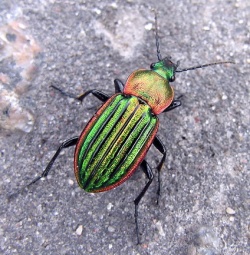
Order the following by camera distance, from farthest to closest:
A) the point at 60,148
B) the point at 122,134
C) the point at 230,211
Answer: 1. the point at 230,211
2. the point at 60,148
3. the point at 122,134

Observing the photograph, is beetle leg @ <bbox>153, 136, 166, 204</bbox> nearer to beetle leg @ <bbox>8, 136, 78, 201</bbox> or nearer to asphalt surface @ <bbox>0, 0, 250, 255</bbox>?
asphalt surface @ <bbox>0, 0, 250, 255</bbox>

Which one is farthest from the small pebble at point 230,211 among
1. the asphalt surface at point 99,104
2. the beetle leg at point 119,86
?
the beetle leg at point 119,86

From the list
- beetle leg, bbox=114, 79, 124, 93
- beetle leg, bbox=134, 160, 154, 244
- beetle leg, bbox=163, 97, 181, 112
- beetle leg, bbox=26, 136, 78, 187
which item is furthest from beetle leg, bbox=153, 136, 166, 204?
beetle leg, bbox=26, 136, 78, 187

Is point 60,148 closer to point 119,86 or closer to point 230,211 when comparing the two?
point 119,86

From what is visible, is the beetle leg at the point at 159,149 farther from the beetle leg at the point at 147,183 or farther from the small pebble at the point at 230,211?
the small pebble at the point at 230,211

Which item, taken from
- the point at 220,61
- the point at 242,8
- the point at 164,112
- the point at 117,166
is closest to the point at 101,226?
the point at 117,166

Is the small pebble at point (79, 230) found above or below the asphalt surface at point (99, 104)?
below

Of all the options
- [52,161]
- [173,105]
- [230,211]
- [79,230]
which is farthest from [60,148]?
[230,211]
